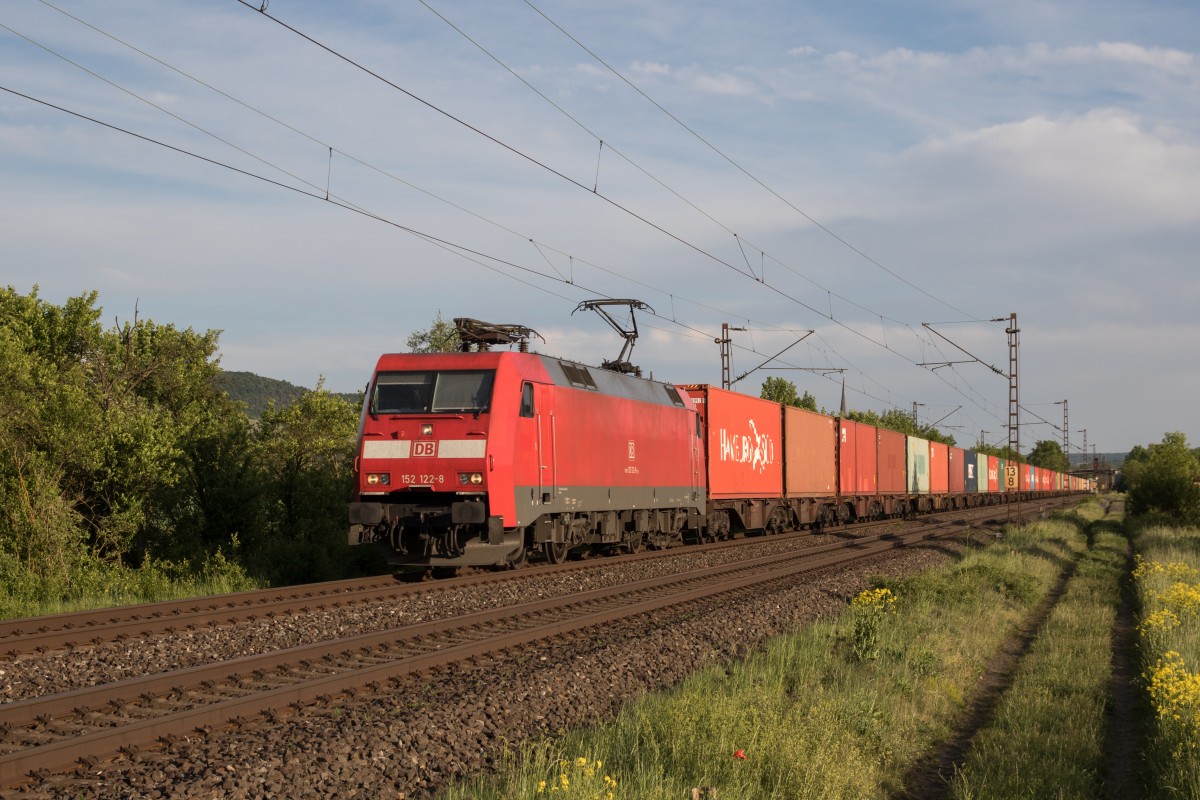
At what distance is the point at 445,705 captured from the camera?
319 inches

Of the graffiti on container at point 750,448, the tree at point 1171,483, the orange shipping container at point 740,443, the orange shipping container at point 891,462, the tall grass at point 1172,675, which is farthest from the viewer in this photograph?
the tree at point 1171,483

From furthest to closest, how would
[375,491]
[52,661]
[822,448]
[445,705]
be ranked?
[822,448] < [375,491] < [52,661] < [445,705]

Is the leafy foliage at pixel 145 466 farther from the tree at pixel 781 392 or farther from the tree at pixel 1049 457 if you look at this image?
the tree at pixel 1049 457

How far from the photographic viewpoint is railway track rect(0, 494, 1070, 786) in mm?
6832

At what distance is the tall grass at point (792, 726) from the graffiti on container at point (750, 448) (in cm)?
1339

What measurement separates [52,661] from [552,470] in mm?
9353

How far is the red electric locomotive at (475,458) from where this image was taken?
16.0 meters

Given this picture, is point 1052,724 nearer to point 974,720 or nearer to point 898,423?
point 974,720

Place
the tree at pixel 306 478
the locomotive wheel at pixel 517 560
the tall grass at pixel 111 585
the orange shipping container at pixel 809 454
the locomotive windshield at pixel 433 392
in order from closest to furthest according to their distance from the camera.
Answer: the tall grass at pixel 111 585 → the locomotive windshield at pixel 433 392 → the locomotive wheel at pixel 517 560 → the tree at pixel 306 478 → the orange shipping container at pixel 809 454

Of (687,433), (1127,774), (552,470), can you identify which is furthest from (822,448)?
(1127,774)

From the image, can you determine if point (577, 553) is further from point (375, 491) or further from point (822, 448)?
point (822, 448)

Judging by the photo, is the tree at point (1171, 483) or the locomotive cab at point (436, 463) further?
the tree at point (1171, 483)

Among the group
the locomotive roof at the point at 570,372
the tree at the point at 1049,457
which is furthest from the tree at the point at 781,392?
the tree at the point at 1049,457

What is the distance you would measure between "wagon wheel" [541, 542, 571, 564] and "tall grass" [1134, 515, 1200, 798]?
9.76 m
